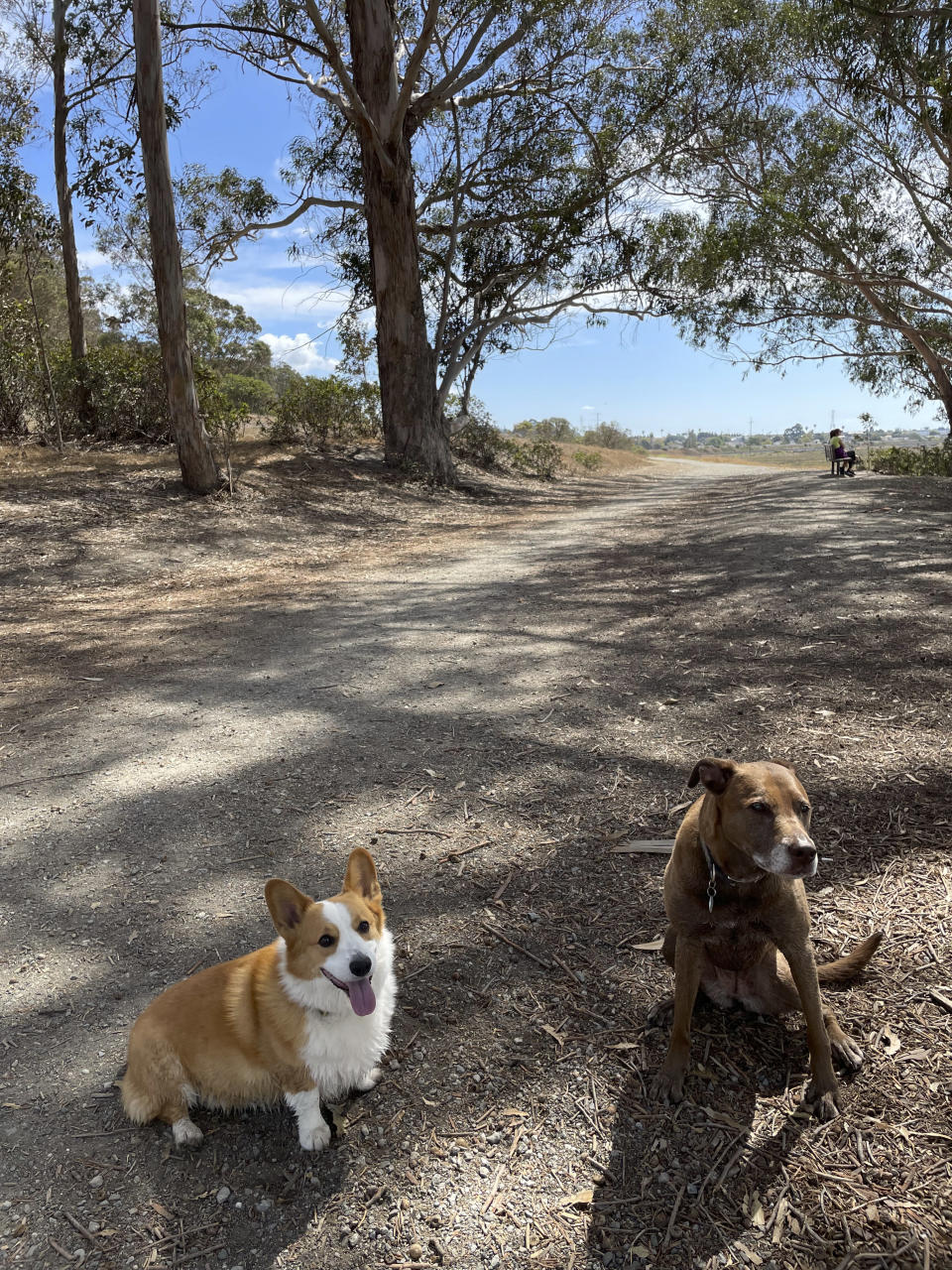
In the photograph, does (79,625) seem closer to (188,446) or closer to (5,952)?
(5,952)

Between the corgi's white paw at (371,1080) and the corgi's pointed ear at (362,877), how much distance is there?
49 cm

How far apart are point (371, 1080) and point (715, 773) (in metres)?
1.27

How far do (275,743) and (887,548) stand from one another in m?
6.83

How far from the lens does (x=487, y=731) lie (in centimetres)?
448

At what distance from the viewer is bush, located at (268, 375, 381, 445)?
57.0ft

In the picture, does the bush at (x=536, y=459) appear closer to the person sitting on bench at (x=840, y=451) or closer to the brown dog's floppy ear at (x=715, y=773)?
the person sitting on bench at (x=840, y=451)

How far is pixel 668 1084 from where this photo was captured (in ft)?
7.23

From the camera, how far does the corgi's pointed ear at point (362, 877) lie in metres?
2.17

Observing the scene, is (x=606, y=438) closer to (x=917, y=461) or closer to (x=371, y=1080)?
(x=917, y=461)

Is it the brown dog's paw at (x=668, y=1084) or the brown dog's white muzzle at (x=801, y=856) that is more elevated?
the brown dog's white muzzle at (x=801, y=856)

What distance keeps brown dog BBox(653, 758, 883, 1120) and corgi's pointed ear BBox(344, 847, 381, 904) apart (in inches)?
32.6

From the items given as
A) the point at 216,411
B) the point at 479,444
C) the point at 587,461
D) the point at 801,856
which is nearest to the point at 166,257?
the point at 216,411

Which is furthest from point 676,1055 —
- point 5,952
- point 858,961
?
point 5,952

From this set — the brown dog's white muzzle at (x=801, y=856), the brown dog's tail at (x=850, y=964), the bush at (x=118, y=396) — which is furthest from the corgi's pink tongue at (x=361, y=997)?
the bush at (x=118, y=396)
